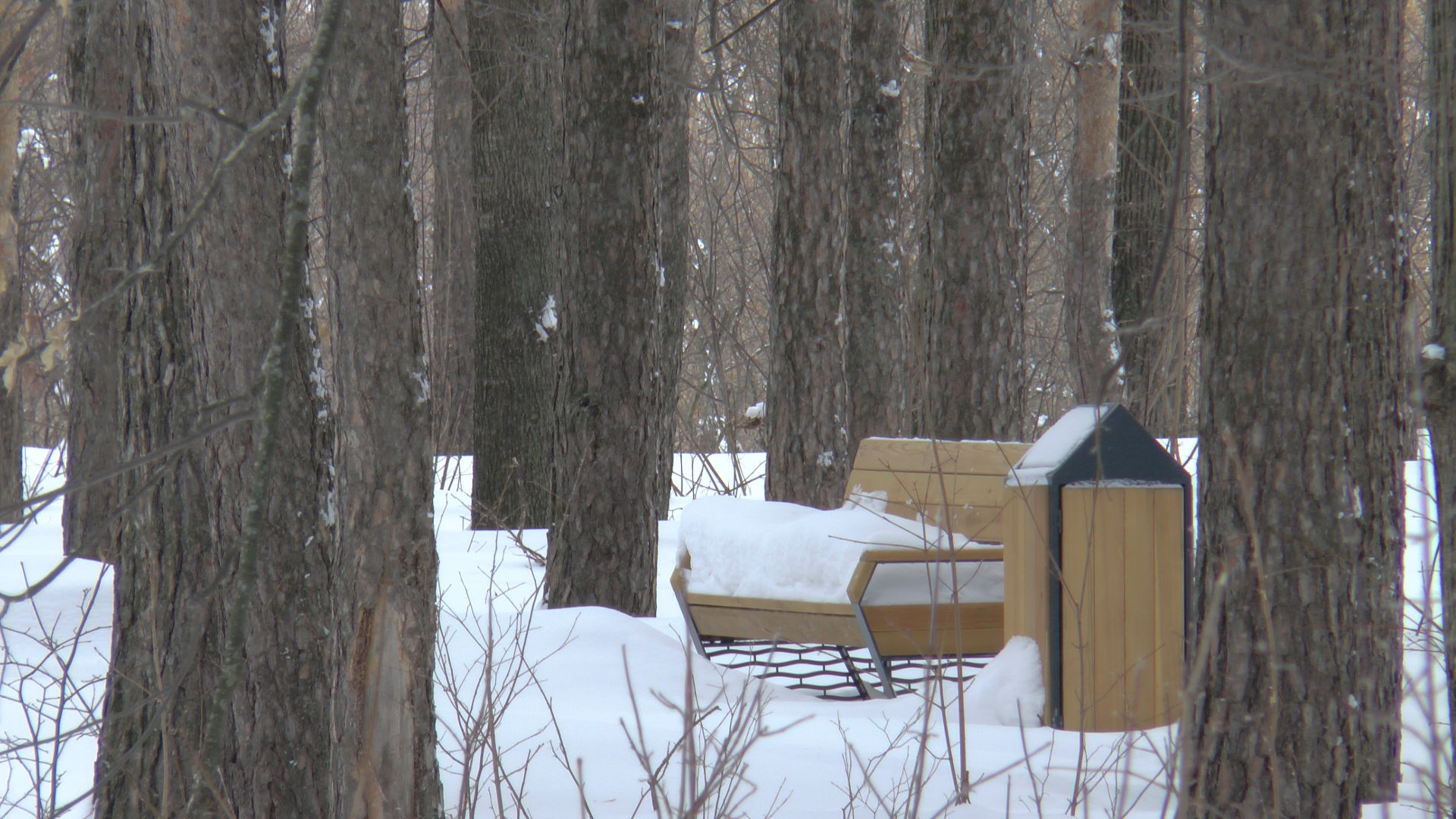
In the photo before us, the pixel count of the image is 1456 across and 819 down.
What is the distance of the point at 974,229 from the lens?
667 centimetres

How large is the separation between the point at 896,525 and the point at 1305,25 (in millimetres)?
2222

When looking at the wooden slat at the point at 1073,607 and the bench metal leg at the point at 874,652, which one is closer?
the wooden slat at the point at 1073,607

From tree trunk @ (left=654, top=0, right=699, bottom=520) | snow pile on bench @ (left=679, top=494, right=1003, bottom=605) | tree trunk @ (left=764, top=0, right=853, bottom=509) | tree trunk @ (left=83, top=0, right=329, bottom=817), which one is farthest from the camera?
tree trunk @ (left=654, top=0, right=699, bottom=520)

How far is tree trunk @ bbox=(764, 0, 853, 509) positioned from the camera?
23.0 feet

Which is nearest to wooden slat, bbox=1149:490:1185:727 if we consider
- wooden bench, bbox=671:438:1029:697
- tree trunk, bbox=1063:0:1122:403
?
wooden bench, bbox=671:438:1029:697

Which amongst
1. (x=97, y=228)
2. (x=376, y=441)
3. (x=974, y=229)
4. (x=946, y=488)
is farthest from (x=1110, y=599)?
(x=97, y=228)

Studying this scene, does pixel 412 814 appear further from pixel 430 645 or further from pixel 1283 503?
pixel 1283 503

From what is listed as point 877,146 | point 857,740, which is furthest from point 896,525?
point 877,146

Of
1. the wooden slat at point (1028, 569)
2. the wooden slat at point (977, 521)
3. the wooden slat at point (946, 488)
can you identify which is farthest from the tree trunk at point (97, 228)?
the wooden slat at point (977, 521)

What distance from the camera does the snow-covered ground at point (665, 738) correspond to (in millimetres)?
2916

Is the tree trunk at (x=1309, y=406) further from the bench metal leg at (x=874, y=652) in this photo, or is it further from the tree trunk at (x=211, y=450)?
the tree trunk at (x=211, y=450)

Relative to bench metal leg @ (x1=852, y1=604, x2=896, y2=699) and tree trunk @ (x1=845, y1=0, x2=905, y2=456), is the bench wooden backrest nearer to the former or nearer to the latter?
bench metal leg @ (x1=852, y1=604, x2=896, y2=699)

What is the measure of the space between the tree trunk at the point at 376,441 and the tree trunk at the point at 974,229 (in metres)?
3.95

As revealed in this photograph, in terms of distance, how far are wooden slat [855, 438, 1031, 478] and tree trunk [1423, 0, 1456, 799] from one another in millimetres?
2594
